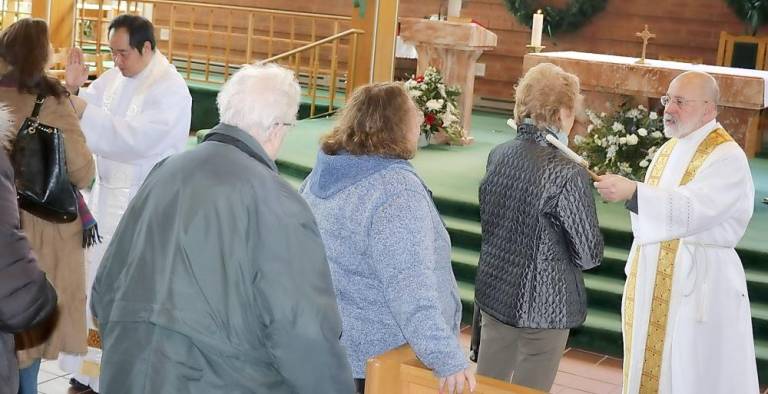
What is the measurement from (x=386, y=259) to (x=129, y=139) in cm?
198

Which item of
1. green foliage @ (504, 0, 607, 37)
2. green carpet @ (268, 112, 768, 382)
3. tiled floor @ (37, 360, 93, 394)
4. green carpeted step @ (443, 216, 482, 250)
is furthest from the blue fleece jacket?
green foliage @ (504, 0, 607, 37)

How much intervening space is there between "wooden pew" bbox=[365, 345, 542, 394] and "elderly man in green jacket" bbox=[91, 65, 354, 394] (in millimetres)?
297

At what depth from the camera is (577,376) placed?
5438 millimetres

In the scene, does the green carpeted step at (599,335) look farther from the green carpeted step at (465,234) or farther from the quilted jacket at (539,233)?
the quilted jacket at (539,233)

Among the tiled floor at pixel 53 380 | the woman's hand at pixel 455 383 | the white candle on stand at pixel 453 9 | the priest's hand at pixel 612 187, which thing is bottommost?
the tiled floor at pixel 53 380

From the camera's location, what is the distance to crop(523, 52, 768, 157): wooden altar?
7.73 m

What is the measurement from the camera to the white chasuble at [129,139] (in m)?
4.54

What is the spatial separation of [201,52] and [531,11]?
15.6 feet

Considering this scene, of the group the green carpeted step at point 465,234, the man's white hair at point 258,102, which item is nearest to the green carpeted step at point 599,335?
the green carpeted step at point 465,234

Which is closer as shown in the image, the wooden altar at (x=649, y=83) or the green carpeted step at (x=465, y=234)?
the green carpeted step at (x=465, y=234)

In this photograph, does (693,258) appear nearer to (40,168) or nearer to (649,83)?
(40,168)

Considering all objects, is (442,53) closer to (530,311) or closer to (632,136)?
(632,136)

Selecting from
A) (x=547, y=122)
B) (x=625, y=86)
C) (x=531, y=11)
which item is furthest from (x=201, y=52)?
(x=547, y=122)

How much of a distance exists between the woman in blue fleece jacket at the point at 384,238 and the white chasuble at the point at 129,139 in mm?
1648
